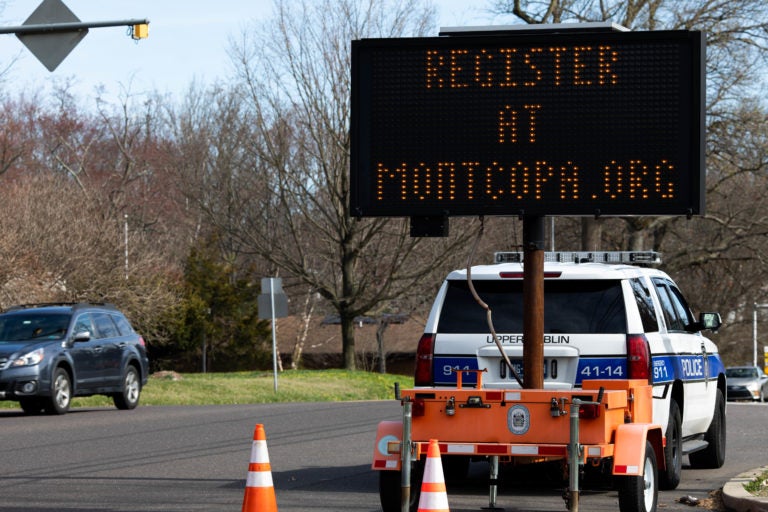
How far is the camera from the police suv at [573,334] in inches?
452

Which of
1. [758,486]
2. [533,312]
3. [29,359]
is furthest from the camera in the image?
[29,359]

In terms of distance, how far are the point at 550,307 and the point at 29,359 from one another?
12.2m

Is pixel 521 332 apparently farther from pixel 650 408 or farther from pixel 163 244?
pixel 163 244

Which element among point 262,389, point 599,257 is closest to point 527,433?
point 599,257

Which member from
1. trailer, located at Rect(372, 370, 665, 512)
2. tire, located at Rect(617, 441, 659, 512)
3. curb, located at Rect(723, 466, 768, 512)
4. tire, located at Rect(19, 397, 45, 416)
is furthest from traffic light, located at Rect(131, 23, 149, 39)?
tire, located at Rect(617, 441, 659, 512)

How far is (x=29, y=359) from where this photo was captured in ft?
71.4

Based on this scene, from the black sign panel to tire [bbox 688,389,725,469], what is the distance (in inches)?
178

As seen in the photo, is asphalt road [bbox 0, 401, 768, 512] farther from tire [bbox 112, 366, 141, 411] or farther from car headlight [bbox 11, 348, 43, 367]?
tire [bbox 112, 366, 141, 411]

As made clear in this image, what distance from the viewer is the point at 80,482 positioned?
41.3 feet

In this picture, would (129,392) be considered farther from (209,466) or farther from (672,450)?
(672,450)

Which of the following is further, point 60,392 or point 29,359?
point 60,392

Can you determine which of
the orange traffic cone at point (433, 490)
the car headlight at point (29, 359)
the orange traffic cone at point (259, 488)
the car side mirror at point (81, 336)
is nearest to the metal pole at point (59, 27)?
the car headlight at point (29, 359)

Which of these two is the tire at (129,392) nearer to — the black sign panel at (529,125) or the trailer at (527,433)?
the black sign panel at (529,125)

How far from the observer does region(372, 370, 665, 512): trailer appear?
9383mm
